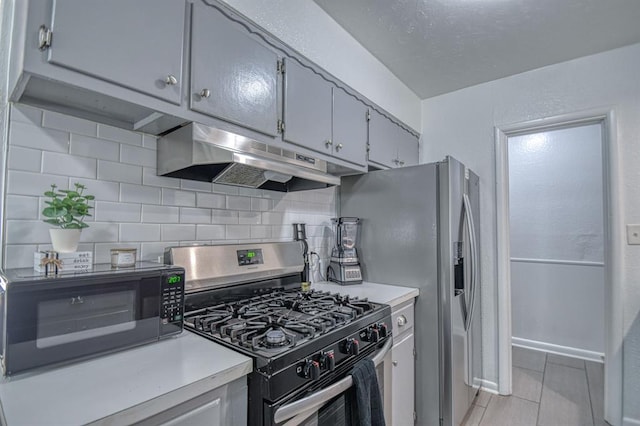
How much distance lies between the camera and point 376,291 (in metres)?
1.94

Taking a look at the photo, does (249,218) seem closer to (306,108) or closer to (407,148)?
(306,108)

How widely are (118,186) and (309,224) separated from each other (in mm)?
1211

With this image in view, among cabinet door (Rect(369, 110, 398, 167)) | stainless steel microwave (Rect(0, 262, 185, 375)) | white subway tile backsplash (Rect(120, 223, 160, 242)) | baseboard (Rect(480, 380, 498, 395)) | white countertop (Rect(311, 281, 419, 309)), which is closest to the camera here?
stainless steel microwave (Rect(0, 262, 185, 375))

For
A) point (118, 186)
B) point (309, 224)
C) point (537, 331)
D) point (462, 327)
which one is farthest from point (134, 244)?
point (537, 331)

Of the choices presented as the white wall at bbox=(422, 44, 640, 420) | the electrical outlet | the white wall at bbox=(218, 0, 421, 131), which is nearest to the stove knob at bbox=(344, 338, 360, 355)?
the white wall at bbox=(218, 0, 421, 131)

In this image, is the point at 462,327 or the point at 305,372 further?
the point at 462,327

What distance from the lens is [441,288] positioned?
1904mm

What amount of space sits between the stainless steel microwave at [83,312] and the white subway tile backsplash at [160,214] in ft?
0.89

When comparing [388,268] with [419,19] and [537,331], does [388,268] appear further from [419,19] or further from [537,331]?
[537,331]

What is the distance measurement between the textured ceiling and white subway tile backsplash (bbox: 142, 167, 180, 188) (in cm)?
128

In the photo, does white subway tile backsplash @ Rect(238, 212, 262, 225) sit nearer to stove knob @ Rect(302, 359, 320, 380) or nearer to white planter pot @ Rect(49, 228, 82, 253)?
white planter pot @ Rect(49, 228, 82, 253)

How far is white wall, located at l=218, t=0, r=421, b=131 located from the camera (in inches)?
59.7

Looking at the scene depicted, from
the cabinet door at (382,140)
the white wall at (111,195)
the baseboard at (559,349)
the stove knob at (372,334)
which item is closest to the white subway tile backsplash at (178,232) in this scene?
the white wall at (111,195)

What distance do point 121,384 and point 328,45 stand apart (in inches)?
74.1
